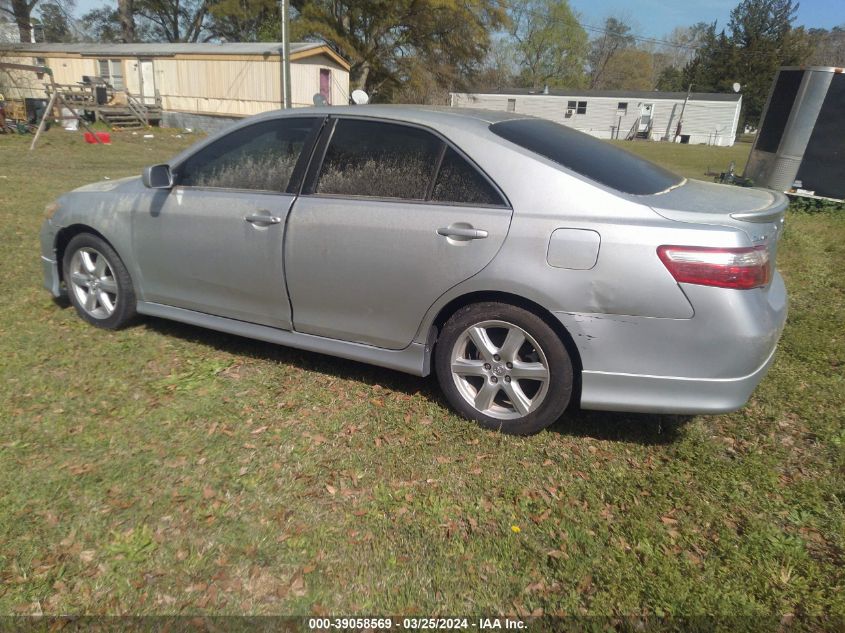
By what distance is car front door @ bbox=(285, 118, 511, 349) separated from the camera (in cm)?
308

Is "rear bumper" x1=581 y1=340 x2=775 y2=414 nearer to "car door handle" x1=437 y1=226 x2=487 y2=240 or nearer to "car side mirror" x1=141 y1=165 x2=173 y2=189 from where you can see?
"car door handle" x1=437 y1=226 x2=487 y2=240

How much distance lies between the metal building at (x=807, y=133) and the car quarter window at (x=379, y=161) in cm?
1043

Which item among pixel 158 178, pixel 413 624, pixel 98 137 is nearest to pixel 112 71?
pixel 98 137

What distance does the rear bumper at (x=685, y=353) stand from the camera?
268 centimetres

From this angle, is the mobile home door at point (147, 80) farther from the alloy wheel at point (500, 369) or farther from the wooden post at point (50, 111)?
the alloy wheel at point (500, 369)

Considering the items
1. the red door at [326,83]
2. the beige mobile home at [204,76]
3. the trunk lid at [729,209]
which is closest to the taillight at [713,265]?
the trunk lid at [729,209]

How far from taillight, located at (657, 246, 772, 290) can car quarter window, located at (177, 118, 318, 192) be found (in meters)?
2.18

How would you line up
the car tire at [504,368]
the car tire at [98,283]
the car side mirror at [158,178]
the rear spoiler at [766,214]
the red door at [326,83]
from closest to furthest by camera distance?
the rear spoiler at [766,214], the car tire at [504,368], the car side mirror at [158,178], the car tire at [98,283], the red door at [326,83]

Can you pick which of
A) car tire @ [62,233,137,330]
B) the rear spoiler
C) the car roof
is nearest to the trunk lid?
the rear spoiler

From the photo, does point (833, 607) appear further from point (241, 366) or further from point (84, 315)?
point (84, 315)

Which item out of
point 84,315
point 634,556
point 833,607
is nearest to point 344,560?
point 634,556

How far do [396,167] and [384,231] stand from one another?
1.26 feet

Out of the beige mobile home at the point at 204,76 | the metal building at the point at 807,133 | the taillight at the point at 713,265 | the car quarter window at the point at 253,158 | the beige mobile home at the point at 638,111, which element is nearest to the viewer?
the taillight at the point at 713,265

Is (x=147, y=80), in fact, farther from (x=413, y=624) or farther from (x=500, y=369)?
(x=413, y=624)
